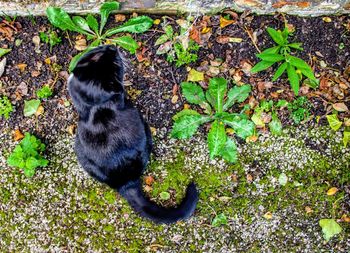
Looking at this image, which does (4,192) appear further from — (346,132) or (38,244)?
(346,132)

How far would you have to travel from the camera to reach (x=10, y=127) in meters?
3.92

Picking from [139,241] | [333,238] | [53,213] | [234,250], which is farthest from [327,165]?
[53,213]

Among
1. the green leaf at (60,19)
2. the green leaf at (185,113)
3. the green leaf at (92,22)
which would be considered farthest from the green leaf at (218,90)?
the green leaf at (60,19)

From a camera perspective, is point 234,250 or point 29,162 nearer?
point 29,162

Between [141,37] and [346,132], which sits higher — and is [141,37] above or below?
above

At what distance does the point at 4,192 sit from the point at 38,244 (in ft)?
1.89

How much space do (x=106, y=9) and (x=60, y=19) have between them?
0.40 metres

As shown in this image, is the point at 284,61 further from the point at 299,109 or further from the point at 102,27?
the point at 102,27

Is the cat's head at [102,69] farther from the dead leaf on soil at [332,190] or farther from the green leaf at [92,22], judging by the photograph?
the dead leaf on soil at [332,190]

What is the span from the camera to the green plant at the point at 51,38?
382cm

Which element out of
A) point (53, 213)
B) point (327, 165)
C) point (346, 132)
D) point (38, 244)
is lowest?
point (38, 244)

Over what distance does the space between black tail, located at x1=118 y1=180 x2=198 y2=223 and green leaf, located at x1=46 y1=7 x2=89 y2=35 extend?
1424 mm

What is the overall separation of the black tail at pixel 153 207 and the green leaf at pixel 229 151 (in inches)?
17.6

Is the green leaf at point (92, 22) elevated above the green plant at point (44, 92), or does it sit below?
above
